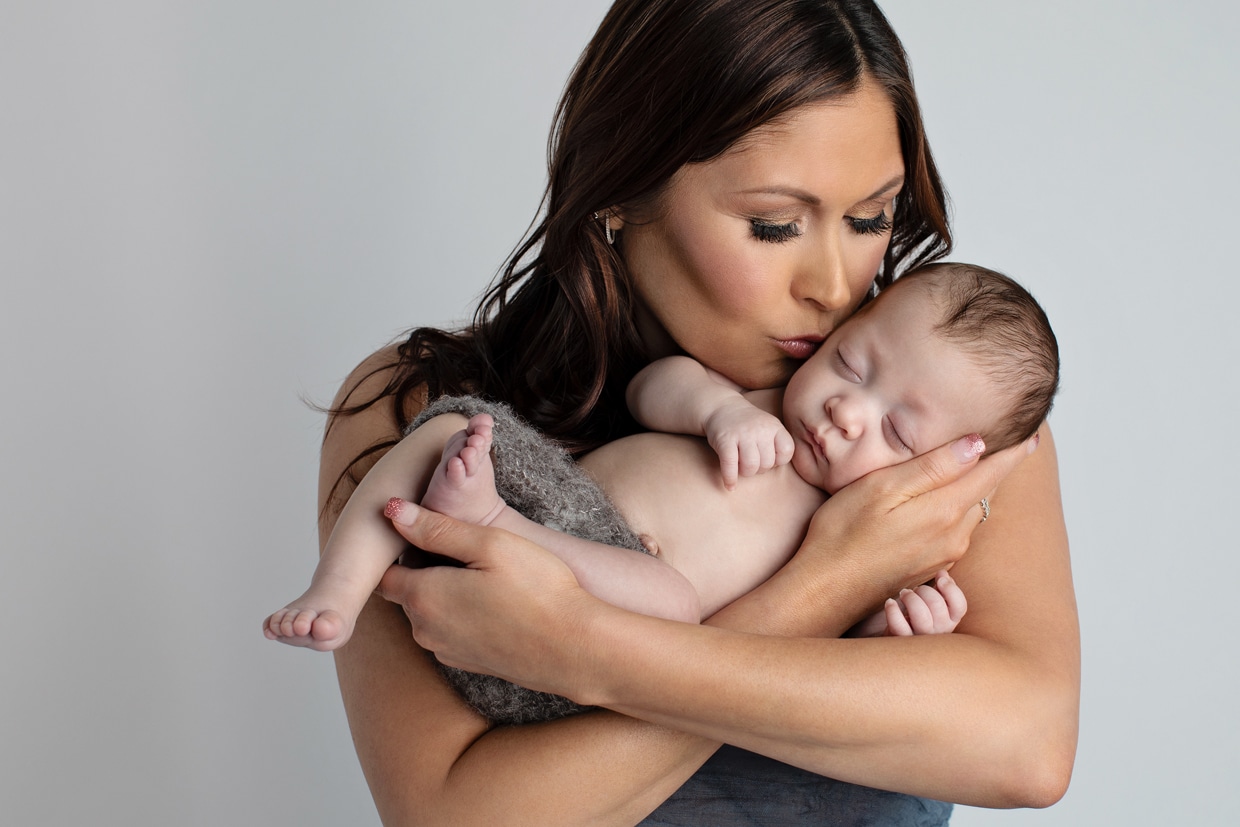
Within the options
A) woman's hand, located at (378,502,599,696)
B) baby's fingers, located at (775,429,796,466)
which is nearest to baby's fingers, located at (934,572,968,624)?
baby's fingers, located at (775,429,796,466)

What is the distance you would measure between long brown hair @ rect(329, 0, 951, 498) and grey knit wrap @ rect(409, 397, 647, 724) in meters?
0.36

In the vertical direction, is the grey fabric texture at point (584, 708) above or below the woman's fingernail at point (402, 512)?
below

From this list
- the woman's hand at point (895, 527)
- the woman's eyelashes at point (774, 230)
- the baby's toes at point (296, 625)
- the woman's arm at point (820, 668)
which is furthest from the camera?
the woman's eyelashes at point (774, 230)

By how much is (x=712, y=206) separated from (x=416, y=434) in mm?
614

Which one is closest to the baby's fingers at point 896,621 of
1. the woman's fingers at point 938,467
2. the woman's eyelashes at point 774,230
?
the woman's fingers at point 938,467

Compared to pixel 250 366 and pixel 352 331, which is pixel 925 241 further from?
pixel 250 366

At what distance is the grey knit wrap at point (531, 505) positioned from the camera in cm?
158

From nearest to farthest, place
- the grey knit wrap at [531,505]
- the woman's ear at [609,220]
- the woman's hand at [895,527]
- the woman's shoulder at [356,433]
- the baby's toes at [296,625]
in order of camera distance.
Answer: the baby's toes at [296,625] < the grey knit wrap at [531,505] < the woman's hand at [895,527] < the woman's shoulder at [356,433] < the woman's ear at [609,220]

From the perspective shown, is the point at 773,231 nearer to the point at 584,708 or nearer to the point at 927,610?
the point at 927,610

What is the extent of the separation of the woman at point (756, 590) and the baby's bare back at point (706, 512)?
9 centimetres

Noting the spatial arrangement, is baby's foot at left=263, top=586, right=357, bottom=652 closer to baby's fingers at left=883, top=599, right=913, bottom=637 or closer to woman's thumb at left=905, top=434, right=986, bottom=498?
baby's fingers at left=883, top=599, right=913, bottom=637

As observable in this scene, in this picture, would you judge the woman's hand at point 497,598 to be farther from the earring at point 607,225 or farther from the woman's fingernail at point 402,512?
the earring at point 607,225

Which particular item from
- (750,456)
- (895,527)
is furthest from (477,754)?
(895,527)

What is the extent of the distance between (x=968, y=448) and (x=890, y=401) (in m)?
0.14
